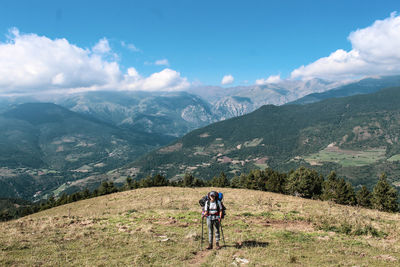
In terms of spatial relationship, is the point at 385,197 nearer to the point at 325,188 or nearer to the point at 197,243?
the point at 325,188

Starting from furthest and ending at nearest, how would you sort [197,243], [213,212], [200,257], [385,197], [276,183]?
[276,183]
[385,197]
[197,243]
[213,212]
[200,257]

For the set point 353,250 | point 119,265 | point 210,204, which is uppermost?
point 210,204

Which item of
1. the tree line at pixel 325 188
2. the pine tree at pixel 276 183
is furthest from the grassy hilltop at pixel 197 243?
the pine tree at pixel 276 183

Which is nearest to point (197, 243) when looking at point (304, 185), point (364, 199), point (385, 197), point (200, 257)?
point (200, 257)

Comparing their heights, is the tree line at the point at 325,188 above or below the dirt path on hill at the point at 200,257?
below

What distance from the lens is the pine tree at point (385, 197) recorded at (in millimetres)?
47406

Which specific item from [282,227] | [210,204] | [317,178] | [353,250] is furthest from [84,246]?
[317,178]

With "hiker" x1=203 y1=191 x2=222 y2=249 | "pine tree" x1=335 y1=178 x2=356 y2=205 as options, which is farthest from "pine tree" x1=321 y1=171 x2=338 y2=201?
"hiker" x1=203 y1=191 x2=222 y2=249

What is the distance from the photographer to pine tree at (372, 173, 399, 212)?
4741 centimetres

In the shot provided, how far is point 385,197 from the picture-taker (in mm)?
48344

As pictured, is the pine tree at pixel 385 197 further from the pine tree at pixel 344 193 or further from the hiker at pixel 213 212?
the hiker at pixel 213 212

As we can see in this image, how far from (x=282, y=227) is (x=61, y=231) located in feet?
57.6

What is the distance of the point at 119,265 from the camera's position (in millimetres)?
10734

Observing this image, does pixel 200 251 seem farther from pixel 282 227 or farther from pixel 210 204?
pixel 282 227
